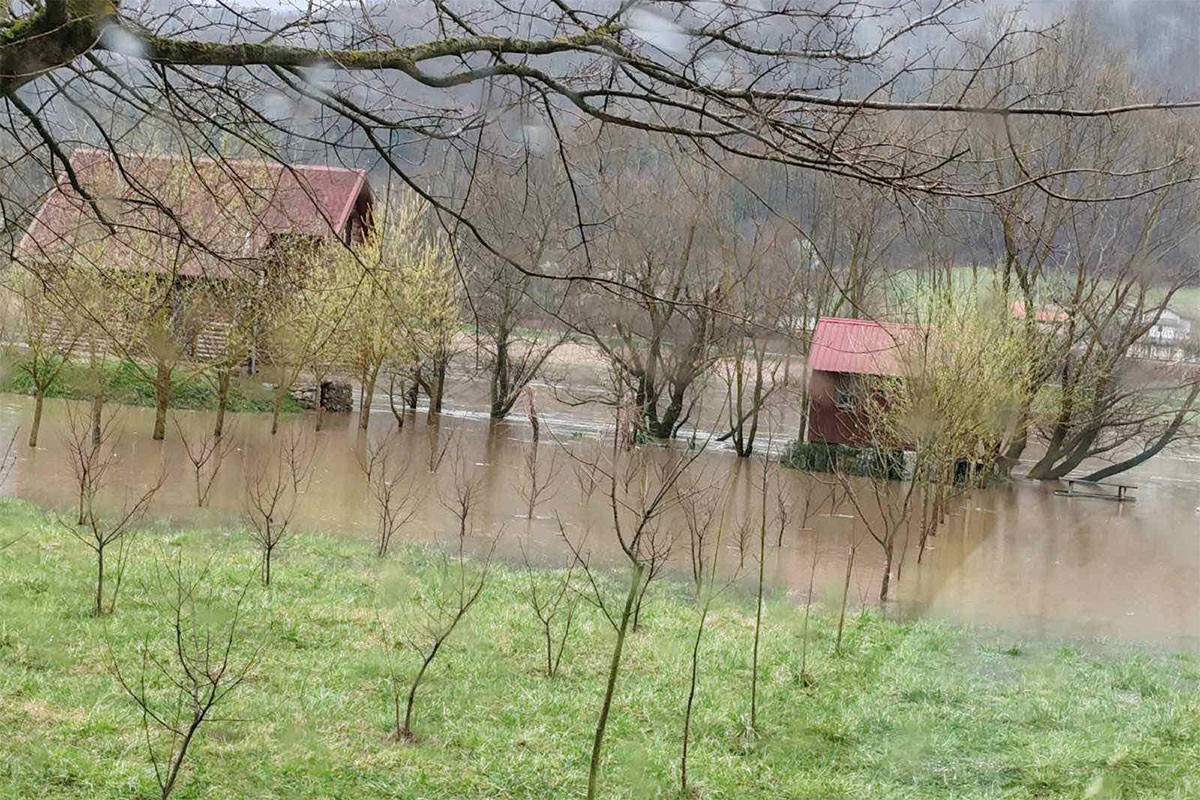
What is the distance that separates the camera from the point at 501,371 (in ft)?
110

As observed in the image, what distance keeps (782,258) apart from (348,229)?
12.1 m

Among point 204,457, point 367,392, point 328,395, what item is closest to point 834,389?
point 367,392

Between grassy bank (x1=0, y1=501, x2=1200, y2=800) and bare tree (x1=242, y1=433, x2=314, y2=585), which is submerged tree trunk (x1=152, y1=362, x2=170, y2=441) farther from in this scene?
grassy bank (x1=0, y1=501, x2=1200, y2=800)

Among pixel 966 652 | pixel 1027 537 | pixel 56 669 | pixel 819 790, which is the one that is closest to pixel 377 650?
pixel 56 669

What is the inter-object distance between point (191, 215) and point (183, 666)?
17.7m

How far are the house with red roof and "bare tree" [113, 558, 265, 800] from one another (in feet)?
5.28

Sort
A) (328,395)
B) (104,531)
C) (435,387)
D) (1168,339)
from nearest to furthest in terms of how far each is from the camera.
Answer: (104,531) → (328,395) → (435,387) → (1168,339)

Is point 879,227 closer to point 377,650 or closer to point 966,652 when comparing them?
point 966,652

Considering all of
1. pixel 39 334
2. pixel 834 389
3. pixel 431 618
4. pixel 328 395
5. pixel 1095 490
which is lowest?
pixel 431 618

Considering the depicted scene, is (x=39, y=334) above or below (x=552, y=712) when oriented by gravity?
above

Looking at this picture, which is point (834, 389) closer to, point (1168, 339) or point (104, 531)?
point (1168, 339)

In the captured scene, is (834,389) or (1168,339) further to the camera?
(1168,339)

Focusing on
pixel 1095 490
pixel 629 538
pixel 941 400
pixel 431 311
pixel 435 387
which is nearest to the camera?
pixel 629 538

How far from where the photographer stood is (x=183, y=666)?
494cm
